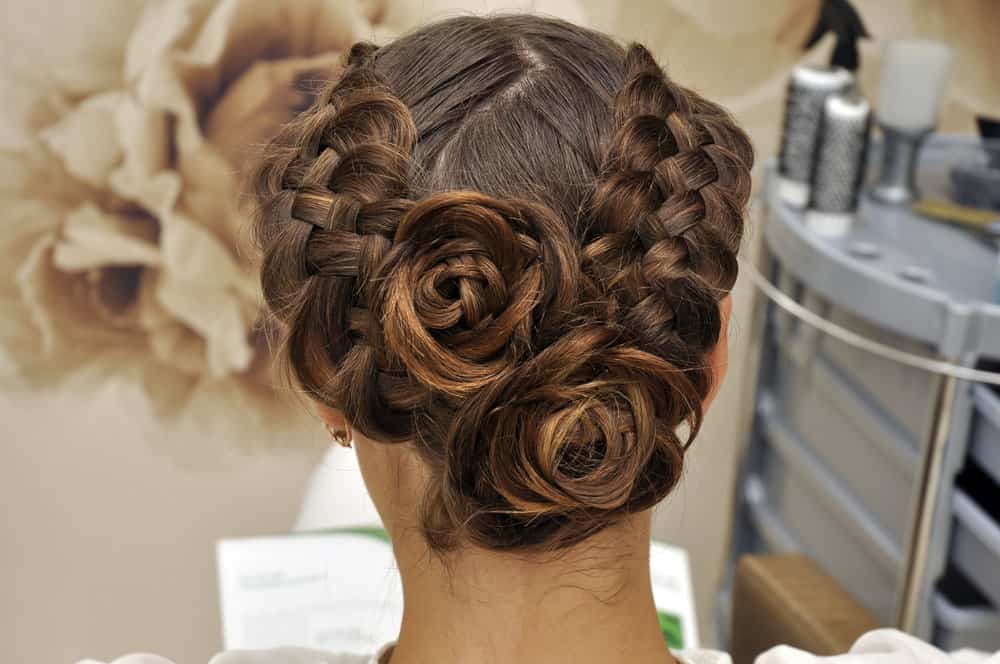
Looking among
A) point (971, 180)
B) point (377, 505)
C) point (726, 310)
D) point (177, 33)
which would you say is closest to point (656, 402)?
point (726, 310)

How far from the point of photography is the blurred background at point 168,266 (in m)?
1.97

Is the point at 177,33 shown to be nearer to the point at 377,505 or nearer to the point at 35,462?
the point at 35,462

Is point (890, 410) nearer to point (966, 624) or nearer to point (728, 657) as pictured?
point (966, 624)

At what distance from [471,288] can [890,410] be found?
1.10 m

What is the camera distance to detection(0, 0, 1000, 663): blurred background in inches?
77.7

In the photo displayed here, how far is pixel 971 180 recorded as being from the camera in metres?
1.74

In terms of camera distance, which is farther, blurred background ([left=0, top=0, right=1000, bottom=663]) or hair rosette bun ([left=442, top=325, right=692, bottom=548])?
blurred background ([left=0, top=0, right=1000, bottom=663])

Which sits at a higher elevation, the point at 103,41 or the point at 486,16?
the point at 486,16

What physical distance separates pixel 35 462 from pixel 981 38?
203cm

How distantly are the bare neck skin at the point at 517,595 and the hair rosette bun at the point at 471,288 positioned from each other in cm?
11

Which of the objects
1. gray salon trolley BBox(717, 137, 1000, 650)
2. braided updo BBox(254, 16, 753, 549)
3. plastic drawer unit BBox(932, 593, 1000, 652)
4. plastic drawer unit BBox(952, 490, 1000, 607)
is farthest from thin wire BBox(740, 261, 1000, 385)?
braided updo BBox(254, 16, 753, 549)

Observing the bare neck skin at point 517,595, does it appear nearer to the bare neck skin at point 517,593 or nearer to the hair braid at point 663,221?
the bare neck skin at point 517,593

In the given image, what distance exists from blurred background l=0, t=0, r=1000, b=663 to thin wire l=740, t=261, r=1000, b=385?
214 mm

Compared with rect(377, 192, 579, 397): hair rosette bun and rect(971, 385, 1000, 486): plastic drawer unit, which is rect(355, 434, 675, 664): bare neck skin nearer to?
rect(377, 192, 579, 397): hair rosette bun
